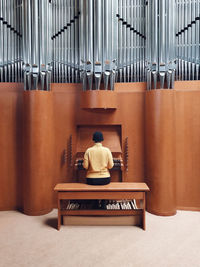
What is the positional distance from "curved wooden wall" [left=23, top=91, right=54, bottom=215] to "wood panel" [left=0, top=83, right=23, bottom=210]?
33cm

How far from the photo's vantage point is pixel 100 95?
5.70 meters

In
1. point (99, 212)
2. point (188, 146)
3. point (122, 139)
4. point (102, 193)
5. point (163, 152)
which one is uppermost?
point (122, 139)

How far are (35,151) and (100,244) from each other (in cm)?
231

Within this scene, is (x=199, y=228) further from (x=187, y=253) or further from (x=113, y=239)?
(x=113, y=239)

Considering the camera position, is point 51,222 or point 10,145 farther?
Answer: point 10,145

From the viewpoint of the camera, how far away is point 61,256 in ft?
13.5

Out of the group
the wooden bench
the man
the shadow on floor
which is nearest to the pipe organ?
the man

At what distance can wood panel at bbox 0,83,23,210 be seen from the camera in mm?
6074

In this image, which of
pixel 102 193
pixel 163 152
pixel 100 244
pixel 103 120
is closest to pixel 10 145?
pixel 103 120

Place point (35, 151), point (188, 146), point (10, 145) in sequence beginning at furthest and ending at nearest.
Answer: point (10, 145)
point (188, 146)
point (35, 151)

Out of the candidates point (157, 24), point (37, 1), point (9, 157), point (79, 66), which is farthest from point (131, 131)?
point (37, 1)

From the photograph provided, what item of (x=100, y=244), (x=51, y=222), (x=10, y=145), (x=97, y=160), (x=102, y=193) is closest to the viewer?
Result: (x=100, y=244)

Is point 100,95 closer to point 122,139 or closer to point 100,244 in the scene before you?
point 122,139

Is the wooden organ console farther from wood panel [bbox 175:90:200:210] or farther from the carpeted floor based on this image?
the carpeted floor
